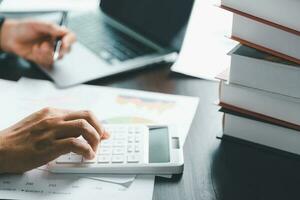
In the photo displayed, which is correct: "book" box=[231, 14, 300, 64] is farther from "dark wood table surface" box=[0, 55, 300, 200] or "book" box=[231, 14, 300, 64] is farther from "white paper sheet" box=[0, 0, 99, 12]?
"white paper sheet" box=[0, 0, 99, 12]

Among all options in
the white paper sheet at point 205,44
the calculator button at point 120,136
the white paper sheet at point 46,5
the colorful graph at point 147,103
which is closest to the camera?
the calculator button at point 120,136

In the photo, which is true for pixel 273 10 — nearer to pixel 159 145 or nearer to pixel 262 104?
pixel 262 104

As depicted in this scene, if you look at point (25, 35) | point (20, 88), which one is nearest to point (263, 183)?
point (20, 88)

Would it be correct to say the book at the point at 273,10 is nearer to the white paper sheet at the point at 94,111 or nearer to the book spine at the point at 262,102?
the book spine at the point at 262,102

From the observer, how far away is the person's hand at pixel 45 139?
0.74 m

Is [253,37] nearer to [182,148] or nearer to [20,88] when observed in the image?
[182,148]

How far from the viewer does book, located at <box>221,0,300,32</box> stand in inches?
27.5

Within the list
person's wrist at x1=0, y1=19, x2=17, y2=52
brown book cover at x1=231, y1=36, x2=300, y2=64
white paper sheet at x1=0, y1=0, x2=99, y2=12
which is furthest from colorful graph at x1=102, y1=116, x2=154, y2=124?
white paper sheet at x1=0, y1=0, x2=99, y2=12

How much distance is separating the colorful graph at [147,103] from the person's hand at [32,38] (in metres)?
0.20

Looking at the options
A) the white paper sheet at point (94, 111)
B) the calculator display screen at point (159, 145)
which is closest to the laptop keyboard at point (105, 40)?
the white paper sheet at point (94, 111)

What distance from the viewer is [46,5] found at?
1280 millimetres

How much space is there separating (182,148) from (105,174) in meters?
0.14

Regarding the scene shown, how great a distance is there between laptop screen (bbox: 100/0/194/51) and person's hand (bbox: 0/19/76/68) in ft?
0.47

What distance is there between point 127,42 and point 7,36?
270mm
